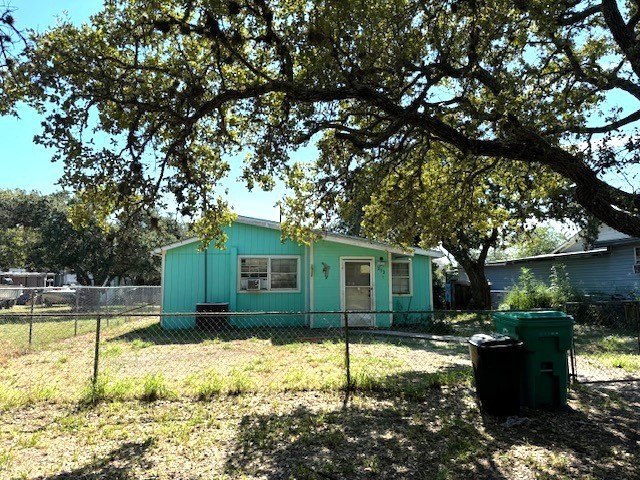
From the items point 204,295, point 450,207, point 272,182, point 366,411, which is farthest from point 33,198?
point 366,411

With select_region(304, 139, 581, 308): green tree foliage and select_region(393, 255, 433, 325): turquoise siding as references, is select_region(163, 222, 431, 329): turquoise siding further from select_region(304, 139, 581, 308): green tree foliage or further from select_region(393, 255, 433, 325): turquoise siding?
select_region(304, 139, 581, 308): green tree foliage

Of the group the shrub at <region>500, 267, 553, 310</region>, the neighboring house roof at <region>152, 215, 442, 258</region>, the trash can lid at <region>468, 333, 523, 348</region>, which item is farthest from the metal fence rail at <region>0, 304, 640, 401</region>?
the neighboring house roof at <region>152, 215, 442, 258</region>

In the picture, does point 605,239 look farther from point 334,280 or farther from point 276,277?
point 276,277

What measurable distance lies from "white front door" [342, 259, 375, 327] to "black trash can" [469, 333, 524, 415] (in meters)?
9.55

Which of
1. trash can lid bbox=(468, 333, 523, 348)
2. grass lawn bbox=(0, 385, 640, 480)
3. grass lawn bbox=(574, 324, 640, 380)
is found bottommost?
grass lawn bbox=(0, 385, 640, 480)

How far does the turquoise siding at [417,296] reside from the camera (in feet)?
51.2

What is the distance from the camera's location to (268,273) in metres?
15.3

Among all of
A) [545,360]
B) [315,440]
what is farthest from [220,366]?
[545,360]

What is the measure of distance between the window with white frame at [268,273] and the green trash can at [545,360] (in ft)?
34.1

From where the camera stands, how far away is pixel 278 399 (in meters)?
6.09

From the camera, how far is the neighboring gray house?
1719cm

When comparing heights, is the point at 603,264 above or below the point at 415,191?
below

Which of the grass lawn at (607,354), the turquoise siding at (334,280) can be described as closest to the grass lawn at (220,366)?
the turquoise siding at (334,280)

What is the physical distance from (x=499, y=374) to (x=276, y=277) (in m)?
10.7
